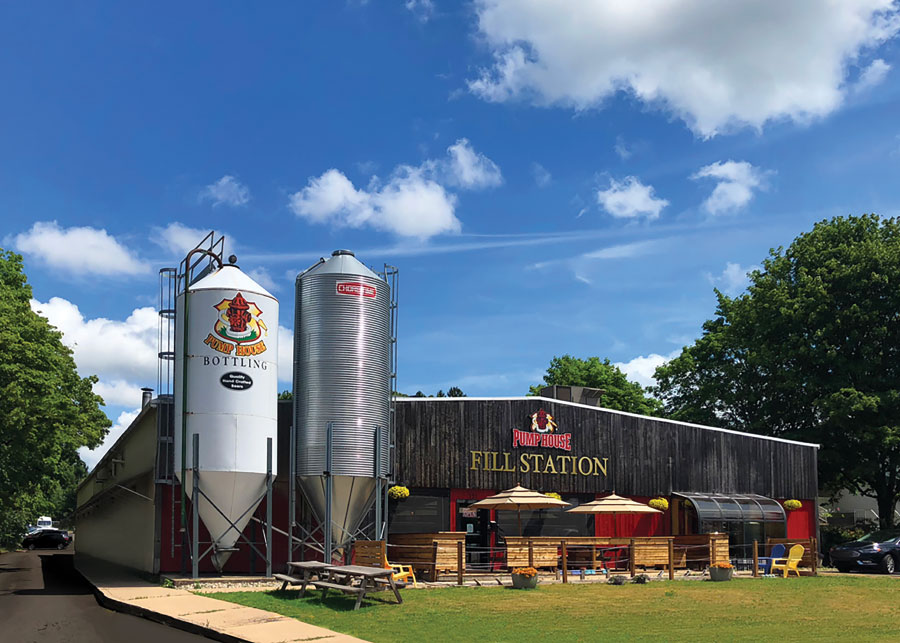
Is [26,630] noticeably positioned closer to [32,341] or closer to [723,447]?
[32,341]

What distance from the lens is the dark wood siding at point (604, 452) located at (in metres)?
28.5

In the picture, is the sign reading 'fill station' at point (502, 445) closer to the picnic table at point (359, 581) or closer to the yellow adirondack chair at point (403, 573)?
the yellow adirondack chair at point (403, 573)

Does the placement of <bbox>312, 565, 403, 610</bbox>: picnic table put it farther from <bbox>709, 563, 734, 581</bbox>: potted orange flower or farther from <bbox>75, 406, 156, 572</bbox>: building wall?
<bbox>709, 563, 734, 581</bbox>: potted orange flower

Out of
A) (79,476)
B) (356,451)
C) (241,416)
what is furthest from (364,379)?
(79,476)

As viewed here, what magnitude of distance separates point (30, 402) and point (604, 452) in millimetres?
19646

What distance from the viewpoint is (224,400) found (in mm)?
23500

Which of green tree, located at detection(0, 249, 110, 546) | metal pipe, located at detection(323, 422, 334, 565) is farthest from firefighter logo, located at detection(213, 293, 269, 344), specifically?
green tree, located at detection(0, 249, 110, 546)

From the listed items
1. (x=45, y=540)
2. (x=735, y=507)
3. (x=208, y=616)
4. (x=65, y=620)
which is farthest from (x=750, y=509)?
(x=45, y=540)

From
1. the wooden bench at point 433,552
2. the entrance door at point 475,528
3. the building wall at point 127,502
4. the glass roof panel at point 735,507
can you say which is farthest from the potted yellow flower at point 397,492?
the glass roof panel at point 735,507

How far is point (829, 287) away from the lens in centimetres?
4569

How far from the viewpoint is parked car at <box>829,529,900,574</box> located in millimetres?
32812

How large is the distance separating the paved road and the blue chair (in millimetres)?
18900

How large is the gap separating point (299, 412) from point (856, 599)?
14.2 m

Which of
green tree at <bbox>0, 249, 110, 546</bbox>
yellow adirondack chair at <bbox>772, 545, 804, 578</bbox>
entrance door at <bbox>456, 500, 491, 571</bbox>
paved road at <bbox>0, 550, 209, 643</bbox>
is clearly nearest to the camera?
paved road at <bbox>0, 550, 209, 643</bbox>
